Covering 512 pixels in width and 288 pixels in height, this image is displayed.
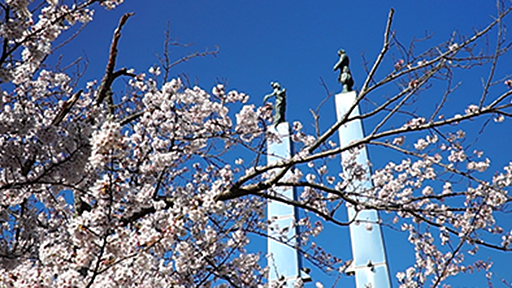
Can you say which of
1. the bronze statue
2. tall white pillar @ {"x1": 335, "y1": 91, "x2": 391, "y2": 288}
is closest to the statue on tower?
the bronze statue

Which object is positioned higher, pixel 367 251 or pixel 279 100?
pixel 279 100

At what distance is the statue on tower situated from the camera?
888 centimetres

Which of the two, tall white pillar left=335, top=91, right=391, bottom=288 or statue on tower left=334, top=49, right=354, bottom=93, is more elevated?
statue on tower left=334, top=49, right=354, bottom=93

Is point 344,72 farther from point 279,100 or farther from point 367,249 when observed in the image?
point 367,249

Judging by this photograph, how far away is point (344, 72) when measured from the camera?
9117 mm

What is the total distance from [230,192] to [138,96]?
1.78m

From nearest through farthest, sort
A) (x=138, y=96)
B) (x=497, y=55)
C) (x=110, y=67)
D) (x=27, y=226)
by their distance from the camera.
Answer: (x=27, y=226), (x=497, y=55), (x=110, y=67), (x=138, y=96)

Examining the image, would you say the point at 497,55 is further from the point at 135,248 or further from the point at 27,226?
the point at 27,226

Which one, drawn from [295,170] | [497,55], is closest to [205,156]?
[295,170]

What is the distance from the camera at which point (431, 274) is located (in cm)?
548

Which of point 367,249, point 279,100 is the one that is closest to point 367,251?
point 367,249

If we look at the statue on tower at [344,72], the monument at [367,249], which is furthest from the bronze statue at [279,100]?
the monument at [367,249]

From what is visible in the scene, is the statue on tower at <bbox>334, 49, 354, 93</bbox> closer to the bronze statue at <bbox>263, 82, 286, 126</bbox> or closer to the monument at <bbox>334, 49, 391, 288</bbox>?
the bronze statue at <bbox>263, 82, 286, 126</bbox>

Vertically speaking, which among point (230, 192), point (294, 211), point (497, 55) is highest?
point (294, 211)
